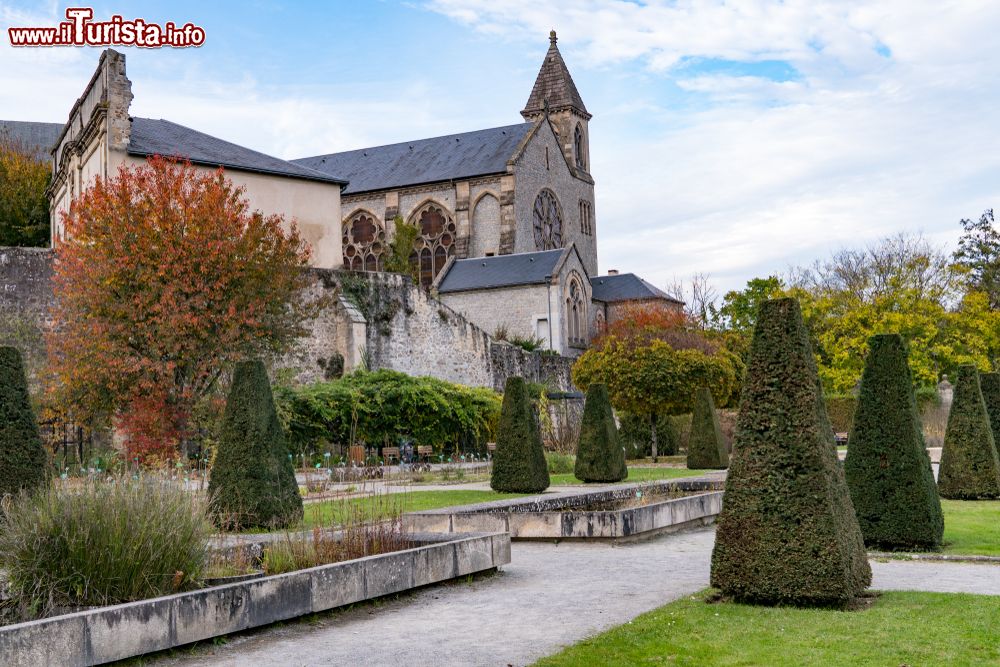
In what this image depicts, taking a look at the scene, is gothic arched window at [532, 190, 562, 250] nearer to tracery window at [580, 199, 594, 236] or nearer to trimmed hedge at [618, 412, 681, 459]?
tracery window at [580, 199, 594, 236]

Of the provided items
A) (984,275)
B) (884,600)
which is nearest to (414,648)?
(884,600)

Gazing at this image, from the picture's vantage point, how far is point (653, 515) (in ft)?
38.9

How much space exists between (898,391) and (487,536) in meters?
4.38

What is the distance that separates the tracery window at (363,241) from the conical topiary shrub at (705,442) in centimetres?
3153

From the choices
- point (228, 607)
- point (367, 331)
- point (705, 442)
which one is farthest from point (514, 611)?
point (367, 331)

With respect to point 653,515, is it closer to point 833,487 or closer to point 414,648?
point 833,487

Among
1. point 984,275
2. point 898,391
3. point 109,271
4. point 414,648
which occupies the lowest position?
point 414,648

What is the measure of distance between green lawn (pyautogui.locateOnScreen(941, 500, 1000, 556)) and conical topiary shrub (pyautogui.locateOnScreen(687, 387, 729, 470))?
28.3 feet

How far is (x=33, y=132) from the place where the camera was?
166ft

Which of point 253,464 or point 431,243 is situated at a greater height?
point 431,243

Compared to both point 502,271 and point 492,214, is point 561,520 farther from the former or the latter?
point 492,214

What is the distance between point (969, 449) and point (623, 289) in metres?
37.4

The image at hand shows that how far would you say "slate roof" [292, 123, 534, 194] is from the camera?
53.6 meters

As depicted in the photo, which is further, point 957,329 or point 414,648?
point 957,329
